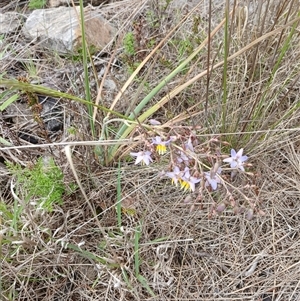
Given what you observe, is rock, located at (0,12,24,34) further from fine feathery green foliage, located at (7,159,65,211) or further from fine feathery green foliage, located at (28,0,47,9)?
fine feathery green foliage, located at (7,159,65,211)

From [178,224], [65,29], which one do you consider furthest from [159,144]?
[65,29]

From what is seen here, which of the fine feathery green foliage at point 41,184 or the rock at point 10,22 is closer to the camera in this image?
the fine feathery green foliage at point 41,184

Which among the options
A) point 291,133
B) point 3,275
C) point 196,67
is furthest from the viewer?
point 196,67

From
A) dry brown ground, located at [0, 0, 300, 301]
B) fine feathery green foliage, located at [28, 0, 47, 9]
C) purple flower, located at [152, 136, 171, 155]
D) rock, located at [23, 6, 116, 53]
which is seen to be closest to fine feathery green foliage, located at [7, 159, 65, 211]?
dry brown ground, located at [0, 0, 300, 301]

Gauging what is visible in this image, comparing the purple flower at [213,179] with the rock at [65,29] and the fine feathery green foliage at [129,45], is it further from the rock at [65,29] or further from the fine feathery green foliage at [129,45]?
the rock at [65,29]

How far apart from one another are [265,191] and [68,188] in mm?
616

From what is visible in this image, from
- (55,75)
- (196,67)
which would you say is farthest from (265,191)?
(55,75)

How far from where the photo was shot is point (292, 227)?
60.1 inches

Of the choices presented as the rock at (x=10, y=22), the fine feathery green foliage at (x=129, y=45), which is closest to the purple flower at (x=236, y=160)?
the fine feathery green foliage at (x=129, y=45)

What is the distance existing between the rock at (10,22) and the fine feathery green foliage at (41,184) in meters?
0.86

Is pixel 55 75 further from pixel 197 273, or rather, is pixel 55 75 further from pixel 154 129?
pixel 197 273

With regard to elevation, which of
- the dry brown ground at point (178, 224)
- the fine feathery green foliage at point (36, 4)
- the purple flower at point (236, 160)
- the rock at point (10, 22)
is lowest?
the dry brown ground at point (178, 224)

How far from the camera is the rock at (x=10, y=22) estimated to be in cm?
215

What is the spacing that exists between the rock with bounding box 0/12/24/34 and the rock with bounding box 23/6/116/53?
0.06m
